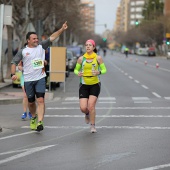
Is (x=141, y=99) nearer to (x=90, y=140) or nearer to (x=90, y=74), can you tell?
(x=90, y=74)

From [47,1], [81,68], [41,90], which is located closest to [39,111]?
[41,90]

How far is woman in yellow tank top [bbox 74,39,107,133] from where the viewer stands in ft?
36.6

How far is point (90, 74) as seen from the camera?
11164 mm

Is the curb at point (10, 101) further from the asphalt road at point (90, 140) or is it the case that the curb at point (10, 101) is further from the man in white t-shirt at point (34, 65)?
the man in white t-shirt at point (34, 65)

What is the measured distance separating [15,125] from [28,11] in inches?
897

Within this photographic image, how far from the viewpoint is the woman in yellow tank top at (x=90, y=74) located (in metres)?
11.1

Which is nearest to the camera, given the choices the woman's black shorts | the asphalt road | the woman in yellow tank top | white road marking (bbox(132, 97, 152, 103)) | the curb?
the asphalt road

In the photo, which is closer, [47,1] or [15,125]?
[15,125]

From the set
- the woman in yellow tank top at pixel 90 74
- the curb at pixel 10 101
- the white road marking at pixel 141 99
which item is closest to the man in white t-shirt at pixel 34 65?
the woman in yellow tank top at pixel 90 74

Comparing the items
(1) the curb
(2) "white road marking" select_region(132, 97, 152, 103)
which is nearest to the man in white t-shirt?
(1) the curb

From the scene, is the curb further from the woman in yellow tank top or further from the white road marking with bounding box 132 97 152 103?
the woman in yellow tank top

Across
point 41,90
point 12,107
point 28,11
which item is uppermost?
point 28,11

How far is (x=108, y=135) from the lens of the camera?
10.9 meters

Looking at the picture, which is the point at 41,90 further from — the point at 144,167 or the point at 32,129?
the point at 144,167
